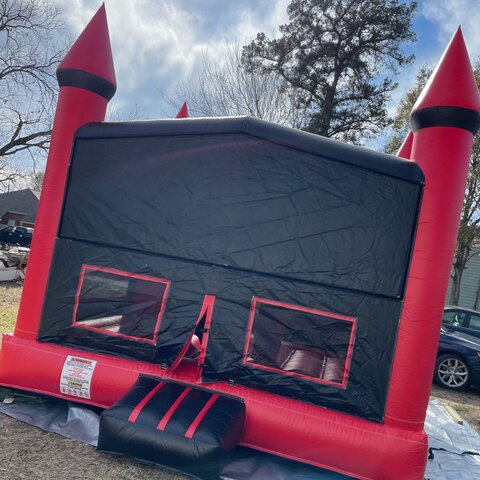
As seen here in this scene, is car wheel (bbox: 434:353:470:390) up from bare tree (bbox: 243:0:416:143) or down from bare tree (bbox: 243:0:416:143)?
down

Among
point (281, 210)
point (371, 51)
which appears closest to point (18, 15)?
point (371, 51)

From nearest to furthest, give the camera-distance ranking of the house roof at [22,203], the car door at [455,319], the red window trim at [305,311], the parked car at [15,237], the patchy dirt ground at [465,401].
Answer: the red window trim at [305,311] → the patchy dirt ground at [465,401] → the car door at [455,319] → the parked car at [15,237] → the house roof at [22,203]

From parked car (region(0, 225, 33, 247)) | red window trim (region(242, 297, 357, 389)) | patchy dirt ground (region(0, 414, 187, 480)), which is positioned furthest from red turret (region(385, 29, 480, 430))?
parked car (region(0, 225, 33, 247))

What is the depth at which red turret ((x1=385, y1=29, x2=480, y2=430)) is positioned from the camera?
377cm

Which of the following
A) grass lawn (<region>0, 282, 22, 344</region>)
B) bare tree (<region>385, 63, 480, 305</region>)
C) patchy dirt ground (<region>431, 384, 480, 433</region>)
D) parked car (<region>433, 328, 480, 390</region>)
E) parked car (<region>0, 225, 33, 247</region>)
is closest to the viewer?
patchy dirt ground (<region>431, 384, 480, 433</region>)

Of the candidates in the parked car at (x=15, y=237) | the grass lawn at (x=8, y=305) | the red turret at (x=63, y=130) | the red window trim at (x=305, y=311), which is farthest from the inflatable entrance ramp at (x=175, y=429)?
the parked car at (x=15, y=237)

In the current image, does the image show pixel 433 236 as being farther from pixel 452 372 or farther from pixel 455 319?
pixel 455 319

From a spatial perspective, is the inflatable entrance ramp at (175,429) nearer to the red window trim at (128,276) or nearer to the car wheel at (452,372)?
the red window trim at (128,276)

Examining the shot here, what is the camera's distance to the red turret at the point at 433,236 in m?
3.77

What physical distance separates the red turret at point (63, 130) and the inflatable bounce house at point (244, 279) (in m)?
0.02

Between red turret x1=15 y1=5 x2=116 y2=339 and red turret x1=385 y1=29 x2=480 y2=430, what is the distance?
11.1 feet

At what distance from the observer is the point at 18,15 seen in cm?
1912

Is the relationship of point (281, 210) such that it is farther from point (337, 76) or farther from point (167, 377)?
point (337, 76)

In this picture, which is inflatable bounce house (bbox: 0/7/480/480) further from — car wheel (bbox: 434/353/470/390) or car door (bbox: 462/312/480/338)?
car door (bbox: 462/312/480/338)
